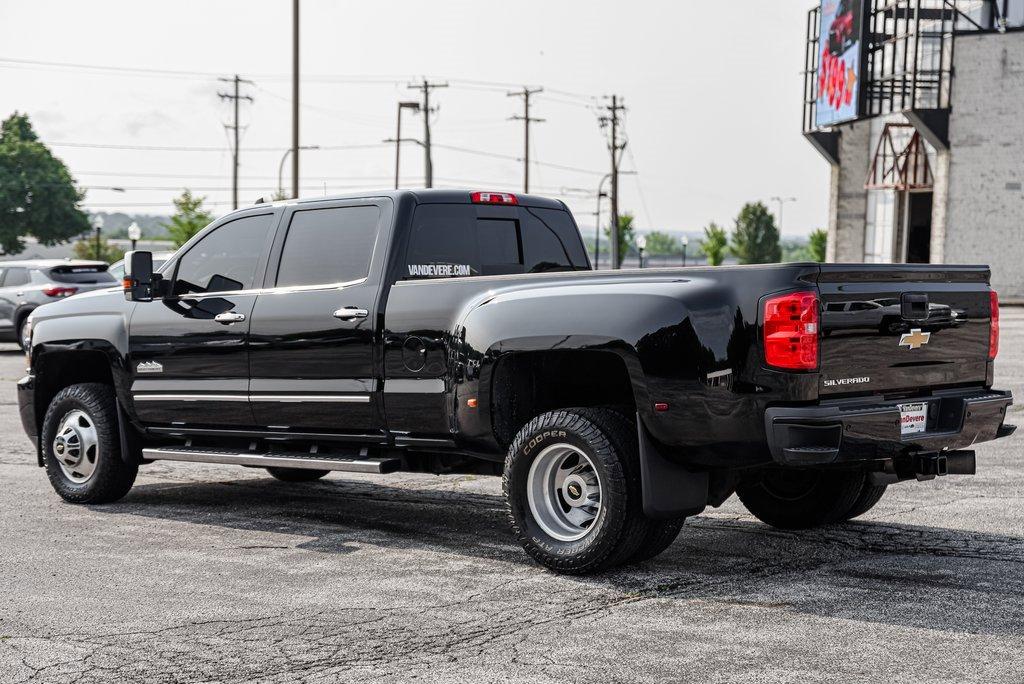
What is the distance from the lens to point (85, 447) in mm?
8828

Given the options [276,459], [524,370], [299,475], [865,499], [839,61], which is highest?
[839,61]

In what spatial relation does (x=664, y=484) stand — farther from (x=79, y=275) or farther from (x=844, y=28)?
(x=844, y=28)

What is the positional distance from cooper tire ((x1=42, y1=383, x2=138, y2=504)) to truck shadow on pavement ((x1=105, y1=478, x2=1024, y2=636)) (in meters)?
0.17

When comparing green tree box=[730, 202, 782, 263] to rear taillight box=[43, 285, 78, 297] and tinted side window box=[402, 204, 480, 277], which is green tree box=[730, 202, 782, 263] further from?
tinted side window box=[402, 204, 480, 277]

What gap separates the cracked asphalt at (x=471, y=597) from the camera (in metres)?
4.94

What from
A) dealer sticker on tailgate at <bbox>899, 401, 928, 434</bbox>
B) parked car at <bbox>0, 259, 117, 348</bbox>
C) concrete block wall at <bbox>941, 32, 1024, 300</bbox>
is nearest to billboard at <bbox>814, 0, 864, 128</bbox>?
concrete block wall at <bbox>941, 32, 1024, 300</bbox>

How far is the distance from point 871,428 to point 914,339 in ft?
1.95

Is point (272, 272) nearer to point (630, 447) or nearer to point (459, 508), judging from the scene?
point (459, 508)

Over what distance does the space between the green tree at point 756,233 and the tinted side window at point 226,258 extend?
346 feet

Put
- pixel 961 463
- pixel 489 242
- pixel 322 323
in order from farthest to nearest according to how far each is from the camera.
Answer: pixel 489 242 < pixel 322 323 < pixel 961 463

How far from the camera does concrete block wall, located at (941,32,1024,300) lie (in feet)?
150

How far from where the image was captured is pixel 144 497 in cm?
922

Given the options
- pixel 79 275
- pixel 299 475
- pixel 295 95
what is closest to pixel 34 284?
pixel 79 275

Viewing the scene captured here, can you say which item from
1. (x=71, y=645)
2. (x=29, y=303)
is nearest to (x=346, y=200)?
(x=71, y=645)
